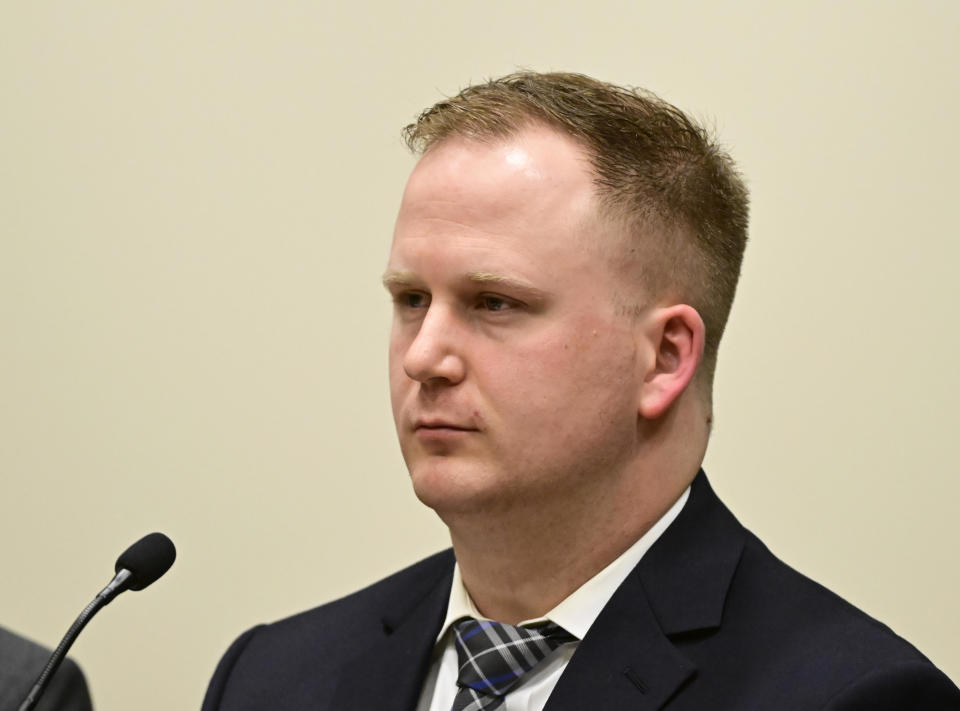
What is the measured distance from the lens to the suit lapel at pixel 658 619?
2.03 metres

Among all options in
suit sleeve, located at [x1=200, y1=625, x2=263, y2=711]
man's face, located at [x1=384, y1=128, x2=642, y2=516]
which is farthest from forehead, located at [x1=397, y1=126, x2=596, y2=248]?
suit sleeve, located at [x1=200, y1=625, x2=263, y2=711]

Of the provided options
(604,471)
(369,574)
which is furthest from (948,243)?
(369,574)

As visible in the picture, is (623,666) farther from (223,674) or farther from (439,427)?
(223,674)

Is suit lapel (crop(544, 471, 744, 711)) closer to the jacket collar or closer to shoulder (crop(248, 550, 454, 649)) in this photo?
the jacket collar

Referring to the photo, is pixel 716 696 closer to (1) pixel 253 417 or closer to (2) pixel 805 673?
(2) pixel 805 673

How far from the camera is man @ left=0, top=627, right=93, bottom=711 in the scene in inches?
68.1

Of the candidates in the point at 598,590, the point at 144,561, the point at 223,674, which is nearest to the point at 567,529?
the point at 598,590

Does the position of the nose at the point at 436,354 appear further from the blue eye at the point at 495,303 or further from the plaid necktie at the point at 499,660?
the plaid necktie at the point at 499,660

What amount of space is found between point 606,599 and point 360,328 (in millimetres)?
1483

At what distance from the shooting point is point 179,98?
3502 millimetres

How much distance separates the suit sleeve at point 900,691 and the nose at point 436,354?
692 millimetres

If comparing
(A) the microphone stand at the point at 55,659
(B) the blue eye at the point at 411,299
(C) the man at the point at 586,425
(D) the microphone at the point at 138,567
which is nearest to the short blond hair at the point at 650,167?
(C) the man at the point at 586,425

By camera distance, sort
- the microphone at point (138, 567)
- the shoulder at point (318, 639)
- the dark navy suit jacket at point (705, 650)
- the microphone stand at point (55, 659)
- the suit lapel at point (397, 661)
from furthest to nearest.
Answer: the shoulder at point (318, 639)
the suit lapel at point (397, 661)
the dark navy suit jacket at point (705, 650)
the microphone at point (138, 567)
the microphone stand at point (55, 659)

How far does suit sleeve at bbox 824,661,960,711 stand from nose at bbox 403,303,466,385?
69 cm
